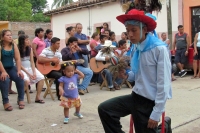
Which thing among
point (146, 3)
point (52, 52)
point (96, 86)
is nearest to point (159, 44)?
point (146, 3)

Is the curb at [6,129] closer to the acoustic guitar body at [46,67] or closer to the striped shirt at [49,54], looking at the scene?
the acoustic guitar body at [46,67]

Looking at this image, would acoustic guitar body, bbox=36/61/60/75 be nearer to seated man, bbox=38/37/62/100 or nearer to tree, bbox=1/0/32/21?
seated man, bbox=38/37/62/100

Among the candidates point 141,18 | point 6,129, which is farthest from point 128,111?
point 6,129

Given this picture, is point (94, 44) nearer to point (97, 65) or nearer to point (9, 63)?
point (97, 65)

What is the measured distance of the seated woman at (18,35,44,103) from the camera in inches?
281

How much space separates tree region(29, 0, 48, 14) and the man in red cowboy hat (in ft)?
191

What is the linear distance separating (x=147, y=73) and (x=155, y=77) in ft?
0.32

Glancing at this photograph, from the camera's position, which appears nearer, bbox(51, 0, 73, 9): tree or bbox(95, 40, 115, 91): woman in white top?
bbox(95, 40, 115, 91): woman in white top

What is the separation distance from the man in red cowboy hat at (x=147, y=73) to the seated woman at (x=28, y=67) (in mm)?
4023

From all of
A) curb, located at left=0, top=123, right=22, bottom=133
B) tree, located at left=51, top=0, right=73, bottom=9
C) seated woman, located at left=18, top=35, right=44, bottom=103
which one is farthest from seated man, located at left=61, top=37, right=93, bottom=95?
tree, located at left=51, top=0, right=73, bottom=9

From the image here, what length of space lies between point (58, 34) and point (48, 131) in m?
17.5

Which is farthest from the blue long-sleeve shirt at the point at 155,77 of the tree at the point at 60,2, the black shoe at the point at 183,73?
the tree at the point at 60,2

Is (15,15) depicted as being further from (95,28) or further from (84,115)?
(84,115)

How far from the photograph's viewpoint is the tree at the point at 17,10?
48594 millimetres
